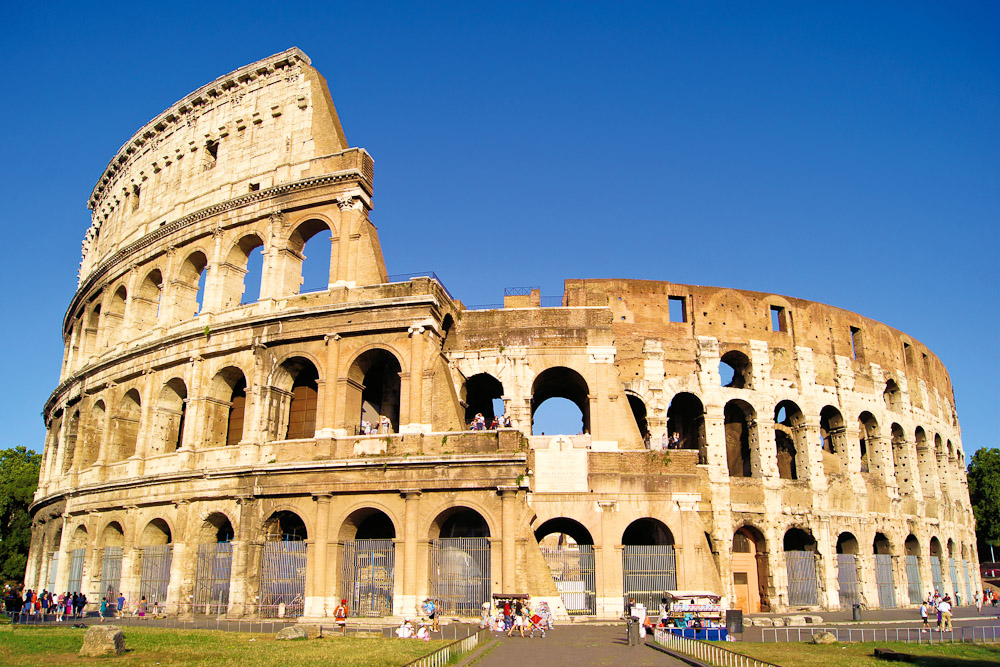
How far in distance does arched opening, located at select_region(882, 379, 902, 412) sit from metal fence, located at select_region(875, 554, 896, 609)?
6520 mm

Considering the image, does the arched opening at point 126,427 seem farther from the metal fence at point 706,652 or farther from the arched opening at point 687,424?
the metal fence at point 706,652

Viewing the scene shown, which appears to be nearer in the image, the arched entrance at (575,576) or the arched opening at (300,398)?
the arched entrance at (575,576)

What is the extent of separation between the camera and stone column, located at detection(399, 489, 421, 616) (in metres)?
20.5

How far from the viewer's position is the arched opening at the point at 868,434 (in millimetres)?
31250

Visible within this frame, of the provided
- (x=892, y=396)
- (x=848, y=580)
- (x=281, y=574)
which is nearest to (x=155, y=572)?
(x=281, y=574)

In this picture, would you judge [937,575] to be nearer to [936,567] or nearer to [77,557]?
[936,567]

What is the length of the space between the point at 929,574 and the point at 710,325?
14.1m

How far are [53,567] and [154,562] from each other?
699 centimetres

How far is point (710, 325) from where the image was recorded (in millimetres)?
28172

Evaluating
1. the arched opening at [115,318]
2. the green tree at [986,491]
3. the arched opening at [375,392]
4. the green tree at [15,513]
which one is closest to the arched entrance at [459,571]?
the arched opening at [375,392]

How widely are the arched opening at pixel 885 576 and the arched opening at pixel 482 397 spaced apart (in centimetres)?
1549

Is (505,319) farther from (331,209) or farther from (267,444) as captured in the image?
(267,444)

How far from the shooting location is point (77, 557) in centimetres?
2662

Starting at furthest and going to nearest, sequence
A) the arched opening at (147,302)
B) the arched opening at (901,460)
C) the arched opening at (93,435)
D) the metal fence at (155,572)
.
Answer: the arched opening at (901,460)
the arched opening at (147,302)
the arched opening at (93,435)
the metal fence at (155,572)
